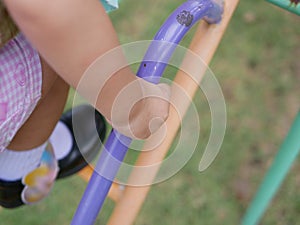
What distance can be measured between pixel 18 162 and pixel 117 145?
0.31m

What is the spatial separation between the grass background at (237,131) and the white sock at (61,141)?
351mm

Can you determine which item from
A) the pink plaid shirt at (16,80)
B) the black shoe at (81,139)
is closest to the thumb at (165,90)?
the pink plaid shirt at (16,80)

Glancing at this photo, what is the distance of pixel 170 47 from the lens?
0.74 meters

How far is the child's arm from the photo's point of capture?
1.61 ft

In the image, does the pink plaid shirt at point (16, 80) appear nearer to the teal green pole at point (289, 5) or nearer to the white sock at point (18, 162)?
the white sock at point (18, 162)

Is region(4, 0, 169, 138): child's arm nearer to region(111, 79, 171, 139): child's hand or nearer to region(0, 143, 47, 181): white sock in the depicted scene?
region(111, 79, 171, 139): child's hand

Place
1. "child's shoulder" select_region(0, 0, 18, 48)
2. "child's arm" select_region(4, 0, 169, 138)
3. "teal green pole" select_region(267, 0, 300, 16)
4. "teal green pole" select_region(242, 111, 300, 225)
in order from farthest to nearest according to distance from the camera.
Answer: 1. "teal green pole" select_region(242, 111, 300, 225)
2. "teal green pole" select_region(267, 0, 300, 16)
3. "child's shoulder" select_region(0, 0, 18, 48)
4. "child's arm" select_region(4, 0, 169, 138)

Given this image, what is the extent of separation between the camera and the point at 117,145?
740mm

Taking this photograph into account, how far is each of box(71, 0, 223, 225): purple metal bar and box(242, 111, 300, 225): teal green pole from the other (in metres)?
0.42

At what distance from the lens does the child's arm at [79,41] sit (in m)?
0.49

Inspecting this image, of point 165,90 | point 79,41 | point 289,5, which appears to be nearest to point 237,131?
point 289,5

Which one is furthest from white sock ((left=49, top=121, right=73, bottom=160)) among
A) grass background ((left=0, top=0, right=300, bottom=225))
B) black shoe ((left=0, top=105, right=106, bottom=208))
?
grass background ((left=0, top=0, right=300, bottom=225))

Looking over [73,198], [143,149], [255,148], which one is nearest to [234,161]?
[255,148]

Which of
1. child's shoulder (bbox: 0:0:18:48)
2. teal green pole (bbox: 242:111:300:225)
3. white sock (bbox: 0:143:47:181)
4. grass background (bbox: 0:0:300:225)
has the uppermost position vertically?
child's shoulder (bbox: 0:0:18:48)
